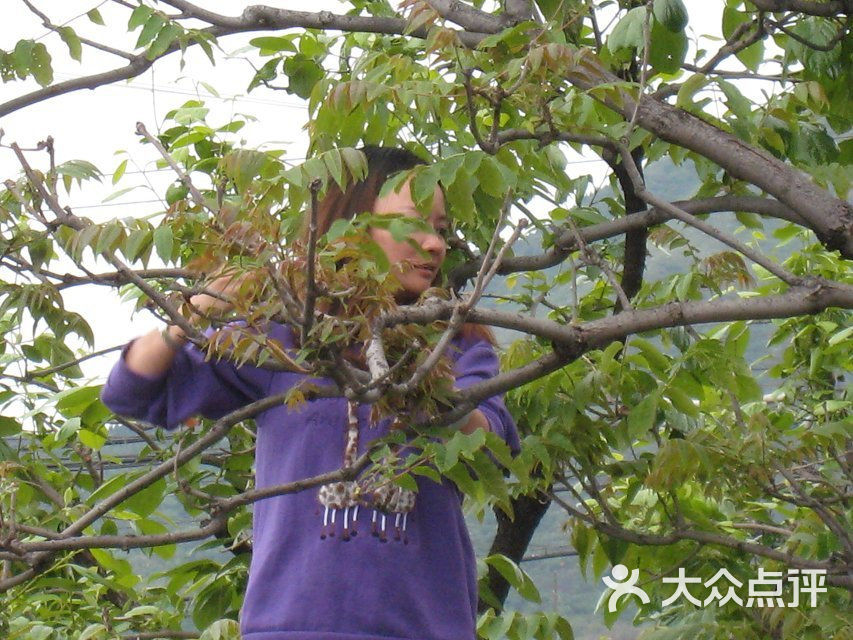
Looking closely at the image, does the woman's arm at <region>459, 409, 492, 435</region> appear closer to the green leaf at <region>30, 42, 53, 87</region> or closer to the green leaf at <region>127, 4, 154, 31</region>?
the green leaf at <region>127, 4, 154, 31</region>

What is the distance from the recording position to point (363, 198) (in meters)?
2.15

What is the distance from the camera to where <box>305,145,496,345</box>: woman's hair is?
6.86ft

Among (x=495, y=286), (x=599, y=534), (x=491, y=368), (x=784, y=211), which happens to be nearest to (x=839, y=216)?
(x=784, y=211)

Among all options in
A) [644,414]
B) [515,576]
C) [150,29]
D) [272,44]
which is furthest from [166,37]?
[515,576]

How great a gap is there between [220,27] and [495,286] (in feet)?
9.22

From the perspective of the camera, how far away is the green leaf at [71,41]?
241 cm

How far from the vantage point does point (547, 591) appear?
7309 mm

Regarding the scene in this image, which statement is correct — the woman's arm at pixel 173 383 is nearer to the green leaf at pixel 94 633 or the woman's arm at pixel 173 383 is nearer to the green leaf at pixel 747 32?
the green leaf at pixel 94 633

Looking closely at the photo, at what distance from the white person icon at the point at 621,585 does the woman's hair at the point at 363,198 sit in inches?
50.0

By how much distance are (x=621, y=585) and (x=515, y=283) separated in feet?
3.23

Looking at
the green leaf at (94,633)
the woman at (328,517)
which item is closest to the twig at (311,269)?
the woman at (328,517)

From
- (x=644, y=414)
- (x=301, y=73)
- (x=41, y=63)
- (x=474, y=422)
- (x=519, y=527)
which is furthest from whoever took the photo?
(x=519, y=527)

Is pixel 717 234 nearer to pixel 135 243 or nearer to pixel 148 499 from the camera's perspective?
pixel 135 243

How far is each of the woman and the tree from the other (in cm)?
11
